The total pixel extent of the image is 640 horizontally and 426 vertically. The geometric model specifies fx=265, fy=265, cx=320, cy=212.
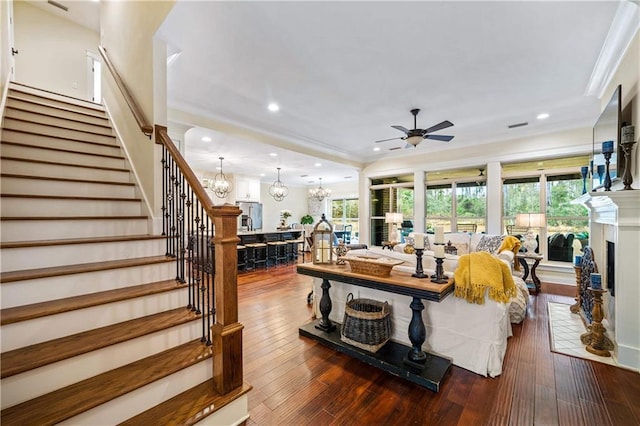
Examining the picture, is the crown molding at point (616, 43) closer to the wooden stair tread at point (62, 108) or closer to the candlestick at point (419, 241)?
the candlestick at point (419, 241)

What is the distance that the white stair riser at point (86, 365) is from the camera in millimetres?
1267

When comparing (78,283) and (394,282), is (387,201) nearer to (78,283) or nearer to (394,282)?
(394,282)

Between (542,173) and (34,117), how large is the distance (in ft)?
26.9

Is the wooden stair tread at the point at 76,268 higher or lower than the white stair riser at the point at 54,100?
lower

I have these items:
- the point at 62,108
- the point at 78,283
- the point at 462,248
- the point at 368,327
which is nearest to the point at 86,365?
the point at 78,283

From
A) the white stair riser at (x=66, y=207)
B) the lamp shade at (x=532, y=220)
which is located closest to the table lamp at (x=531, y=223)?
the lamp shade at (x=532, y=220)

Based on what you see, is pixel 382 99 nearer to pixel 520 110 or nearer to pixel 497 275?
pixel 520 110

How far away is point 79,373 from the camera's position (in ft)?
4.68

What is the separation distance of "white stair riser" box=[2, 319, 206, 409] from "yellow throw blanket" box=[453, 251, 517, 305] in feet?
6.96

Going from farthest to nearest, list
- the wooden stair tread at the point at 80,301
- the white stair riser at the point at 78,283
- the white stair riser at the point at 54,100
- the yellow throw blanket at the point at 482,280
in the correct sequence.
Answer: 1. the white stair riser at the point at 54,100
2. the yellow throw blanket at the point at 482,280
3. the white stair riser at the point at 78,283
4. the wooden stair tread at the point at 80,301

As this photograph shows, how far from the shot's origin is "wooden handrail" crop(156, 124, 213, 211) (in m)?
1.76

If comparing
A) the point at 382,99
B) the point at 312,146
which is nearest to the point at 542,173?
the point at 382,99

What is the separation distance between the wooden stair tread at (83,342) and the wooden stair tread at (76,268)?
1.33 ft

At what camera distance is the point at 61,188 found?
245cm
